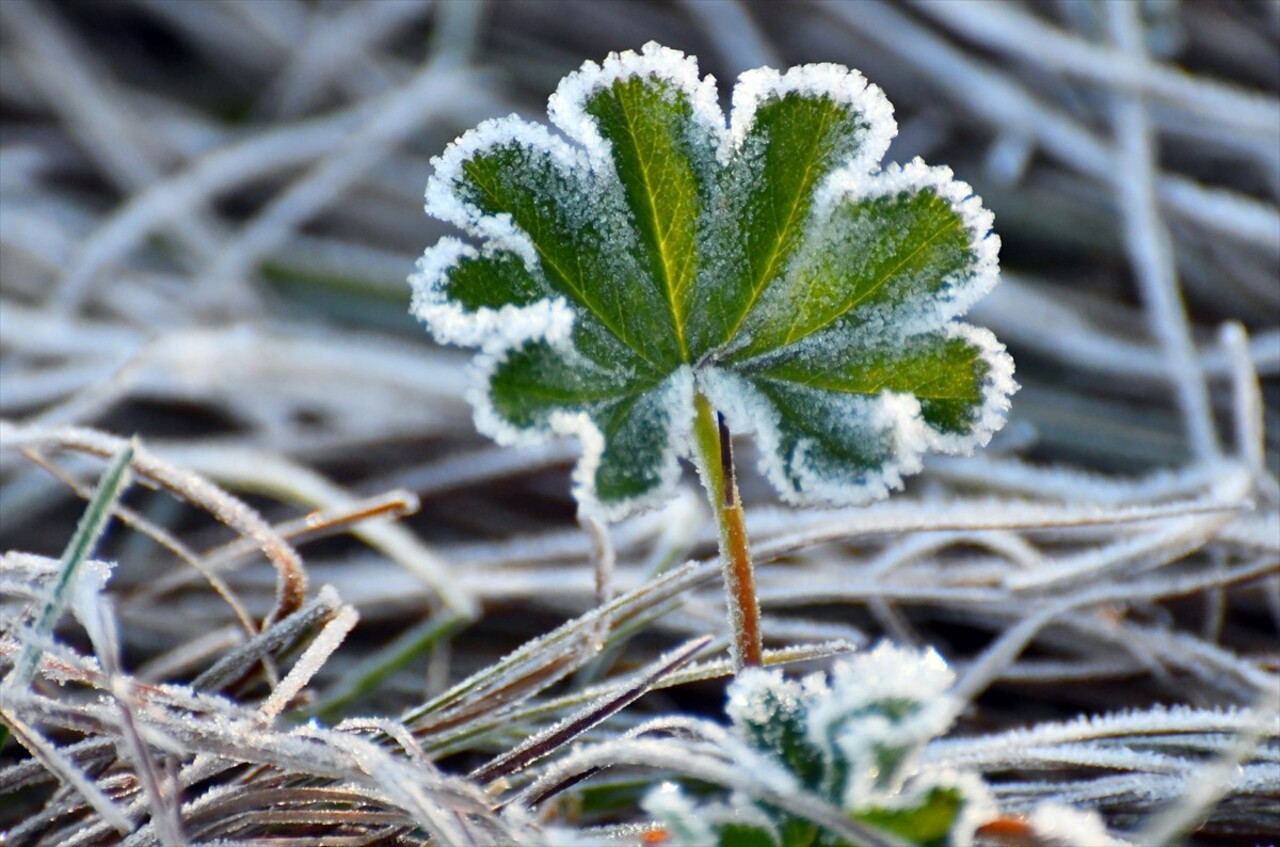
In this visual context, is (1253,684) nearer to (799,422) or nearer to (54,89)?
(799,422)

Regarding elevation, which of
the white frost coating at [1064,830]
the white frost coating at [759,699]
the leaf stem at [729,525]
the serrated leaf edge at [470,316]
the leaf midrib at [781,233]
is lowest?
the white frost coating at [1064,830]

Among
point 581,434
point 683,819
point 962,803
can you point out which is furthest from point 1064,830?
point 581,434

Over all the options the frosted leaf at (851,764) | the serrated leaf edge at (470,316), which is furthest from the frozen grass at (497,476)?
the serrated leaf edge at (470,316)

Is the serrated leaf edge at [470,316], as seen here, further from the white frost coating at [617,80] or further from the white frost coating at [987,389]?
the white frost coating at [987,389]

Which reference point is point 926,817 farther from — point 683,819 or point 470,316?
point 470,316

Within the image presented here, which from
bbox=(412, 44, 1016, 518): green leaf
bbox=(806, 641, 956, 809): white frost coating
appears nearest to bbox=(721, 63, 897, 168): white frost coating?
bbox=(412, 44, 1016, 518): green leaf

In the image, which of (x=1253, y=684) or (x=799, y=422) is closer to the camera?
(x=799, y=422)

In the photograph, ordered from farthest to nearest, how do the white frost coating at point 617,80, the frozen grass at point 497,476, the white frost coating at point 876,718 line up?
the frozen grass at point 497,476 < the white frost coating at point 617,80 < the white frost coating at point 876,718

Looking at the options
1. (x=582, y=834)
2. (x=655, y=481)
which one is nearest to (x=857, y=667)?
(x=655, y=481)
